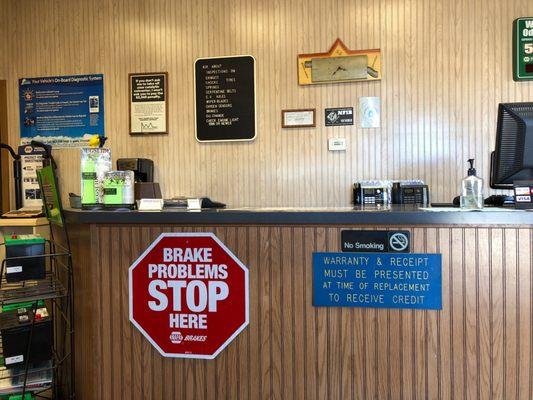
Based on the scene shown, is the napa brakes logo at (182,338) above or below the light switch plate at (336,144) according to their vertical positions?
below

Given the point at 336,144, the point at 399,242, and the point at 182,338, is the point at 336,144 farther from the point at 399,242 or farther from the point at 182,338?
the point at 182,338

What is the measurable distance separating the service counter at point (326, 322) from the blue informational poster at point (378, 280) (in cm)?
3

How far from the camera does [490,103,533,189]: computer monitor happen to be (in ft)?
6.18

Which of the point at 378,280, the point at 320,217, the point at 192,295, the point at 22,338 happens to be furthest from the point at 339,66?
the point at 22,338

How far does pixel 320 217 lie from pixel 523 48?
2749 mm

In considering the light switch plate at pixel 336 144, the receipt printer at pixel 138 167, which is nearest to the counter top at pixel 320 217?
the receipt printer at pixel 138 167

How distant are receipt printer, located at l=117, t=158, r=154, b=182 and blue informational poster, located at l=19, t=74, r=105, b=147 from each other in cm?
55

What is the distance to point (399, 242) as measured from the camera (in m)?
1.73

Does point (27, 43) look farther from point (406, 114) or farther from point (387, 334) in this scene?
point (387, 334)

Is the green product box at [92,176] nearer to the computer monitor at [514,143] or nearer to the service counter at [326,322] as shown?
the service counter at [326,322]

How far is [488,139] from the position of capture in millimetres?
3564

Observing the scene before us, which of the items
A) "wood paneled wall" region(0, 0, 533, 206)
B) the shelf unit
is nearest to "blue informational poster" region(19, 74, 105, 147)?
"wood paneled wall" region(0, 0, 533, 206)

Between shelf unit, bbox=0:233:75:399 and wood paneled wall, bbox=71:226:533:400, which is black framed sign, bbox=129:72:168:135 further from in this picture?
wood paneled wall, bbox=71:226:533:400

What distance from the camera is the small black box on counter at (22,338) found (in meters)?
2.29
